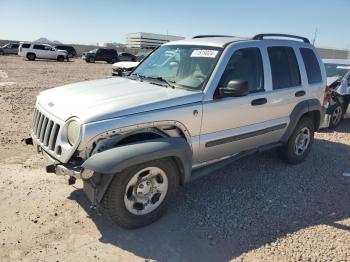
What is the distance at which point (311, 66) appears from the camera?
6090 millimetres

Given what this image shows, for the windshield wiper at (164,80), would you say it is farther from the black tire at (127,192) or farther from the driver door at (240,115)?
the black tire at (127,192)

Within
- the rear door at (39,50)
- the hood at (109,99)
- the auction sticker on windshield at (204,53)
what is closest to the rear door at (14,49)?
the rear door at (39,50)

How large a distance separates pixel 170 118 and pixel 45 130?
4.66 feet

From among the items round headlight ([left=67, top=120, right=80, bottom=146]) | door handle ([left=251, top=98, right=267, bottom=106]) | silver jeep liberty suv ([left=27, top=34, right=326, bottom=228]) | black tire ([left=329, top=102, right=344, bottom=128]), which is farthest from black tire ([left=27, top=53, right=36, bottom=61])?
round headlight ([left=67, top=120, right=80, bottom=146])

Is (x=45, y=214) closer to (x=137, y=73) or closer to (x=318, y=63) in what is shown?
(x=137, y=73)

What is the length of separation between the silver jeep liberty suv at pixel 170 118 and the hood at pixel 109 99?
12mm

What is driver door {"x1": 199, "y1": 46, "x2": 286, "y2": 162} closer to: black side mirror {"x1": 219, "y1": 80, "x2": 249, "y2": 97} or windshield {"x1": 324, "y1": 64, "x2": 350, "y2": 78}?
black side mirror {"x1": 219, "y1": 80, "x2": 249, "y2": 97}

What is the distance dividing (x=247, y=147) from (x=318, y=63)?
7.43 ft

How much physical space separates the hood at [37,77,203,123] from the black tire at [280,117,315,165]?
92.9 inches

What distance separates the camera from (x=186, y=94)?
421 centimetres

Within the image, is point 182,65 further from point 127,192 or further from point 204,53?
point 127,192

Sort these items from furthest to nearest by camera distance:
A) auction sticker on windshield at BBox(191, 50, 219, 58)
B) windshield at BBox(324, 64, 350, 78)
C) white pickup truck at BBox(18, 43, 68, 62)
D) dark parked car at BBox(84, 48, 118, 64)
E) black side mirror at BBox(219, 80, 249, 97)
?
1. dark parked car at BBox(84, 48, 118, 64)
2. white pickup truck at BBox(18, 43, 68, 62)
3. windshield at BBox(324, 64, 350, 78)
4. auction sticker on windshield at BBox(191, 50, 219, 58)
5. black side mirror at BBox(219, 80, 249, 97)

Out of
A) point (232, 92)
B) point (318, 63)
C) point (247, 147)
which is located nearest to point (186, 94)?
point (232, 92)

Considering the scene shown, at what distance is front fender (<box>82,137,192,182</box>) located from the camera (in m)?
3.43
